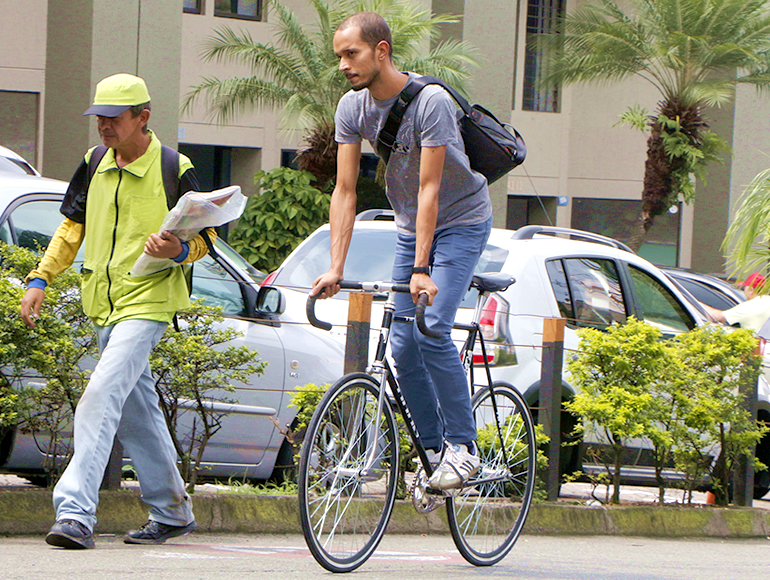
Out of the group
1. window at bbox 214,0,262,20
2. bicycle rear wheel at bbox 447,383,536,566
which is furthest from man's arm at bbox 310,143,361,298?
window at bbox 214,0,262,20

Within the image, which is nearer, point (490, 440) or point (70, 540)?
point (70, 540)

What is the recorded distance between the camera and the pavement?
539 centimetres

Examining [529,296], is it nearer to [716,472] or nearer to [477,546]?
[716,472]

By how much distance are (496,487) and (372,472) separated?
995 millimetres

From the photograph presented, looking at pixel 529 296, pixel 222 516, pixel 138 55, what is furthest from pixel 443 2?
pixel 222 516

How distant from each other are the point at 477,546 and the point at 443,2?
20678mm

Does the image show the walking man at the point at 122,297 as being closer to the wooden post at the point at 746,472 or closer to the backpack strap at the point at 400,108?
the backpack strap at the point at 400,108

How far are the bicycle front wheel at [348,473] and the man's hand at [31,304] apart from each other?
1334 millimetres

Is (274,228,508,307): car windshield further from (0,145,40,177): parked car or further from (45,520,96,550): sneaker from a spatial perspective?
(45,520,96,550): sneaker

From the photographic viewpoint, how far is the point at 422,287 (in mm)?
4449

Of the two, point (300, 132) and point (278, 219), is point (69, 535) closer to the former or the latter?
point (278, 219)

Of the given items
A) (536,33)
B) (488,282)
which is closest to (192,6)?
(536,33)

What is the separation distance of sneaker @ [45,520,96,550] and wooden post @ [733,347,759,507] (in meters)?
4.80

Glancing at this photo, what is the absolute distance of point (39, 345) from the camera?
5355mm
